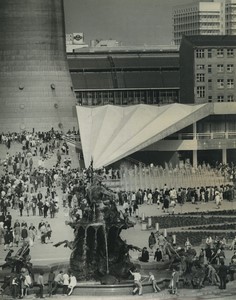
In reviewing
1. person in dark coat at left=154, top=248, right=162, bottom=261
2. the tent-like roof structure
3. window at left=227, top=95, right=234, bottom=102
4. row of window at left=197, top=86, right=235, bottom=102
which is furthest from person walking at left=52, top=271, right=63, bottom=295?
window at left=227, top=95, right=234, bottom=102

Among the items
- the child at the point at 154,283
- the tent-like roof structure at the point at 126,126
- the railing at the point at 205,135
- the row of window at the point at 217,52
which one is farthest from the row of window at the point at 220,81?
the child at the point at 154,283

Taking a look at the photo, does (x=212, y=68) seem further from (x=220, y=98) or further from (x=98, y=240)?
(x=98, y=240)

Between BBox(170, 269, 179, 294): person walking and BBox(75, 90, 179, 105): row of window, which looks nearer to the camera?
BBox(170, 269, 179, 294): person walking

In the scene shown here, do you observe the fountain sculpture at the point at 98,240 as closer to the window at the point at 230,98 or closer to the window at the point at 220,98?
the window at the point at 220,98

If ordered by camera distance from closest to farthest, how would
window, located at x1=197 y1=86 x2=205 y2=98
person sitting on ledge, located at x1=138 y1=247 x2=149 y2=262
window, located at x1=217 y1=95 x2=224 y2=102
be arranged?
person sitting on ledge, located at x1=138 y1=247 x2=149 y2=262, window, located at x1=217 y1=95 x2=224 y2=102, window, located at x1=197 y1=86 x2=205 y2=98

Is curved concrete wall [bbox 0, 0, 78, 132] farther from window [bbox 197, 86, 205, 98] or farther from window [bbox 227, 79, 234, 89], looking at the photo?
window [bbox 227, 79, 234, 89]
